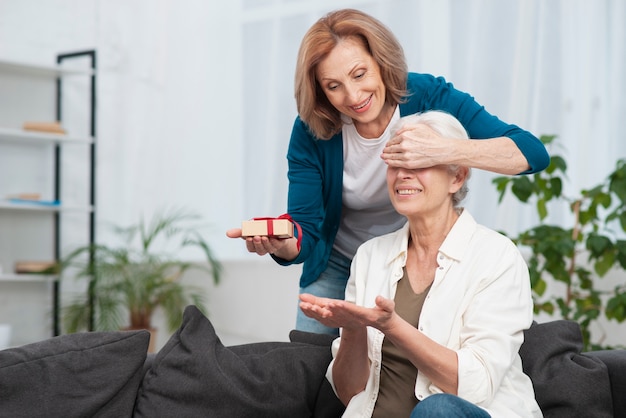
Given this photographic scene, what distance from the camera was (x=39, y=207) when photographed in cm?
474

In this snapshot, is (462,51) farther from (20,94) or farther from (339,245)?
(20,94)

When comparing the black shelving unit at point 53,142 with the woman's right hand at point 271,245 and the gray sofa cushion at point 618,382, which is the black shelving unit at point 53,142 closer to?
the woman's right hand at point 271,245

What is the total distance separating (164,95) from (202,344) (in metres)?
3.53

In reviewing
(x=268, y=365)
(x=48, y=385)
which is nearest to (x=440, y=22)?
(x=268, y=365)

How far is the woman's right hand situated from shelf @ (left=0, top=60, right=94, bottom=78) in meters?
3.17

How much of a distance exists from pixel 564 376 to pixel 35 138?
372 cm

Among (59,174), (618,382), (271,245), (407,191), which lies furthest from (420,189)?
(59,174)

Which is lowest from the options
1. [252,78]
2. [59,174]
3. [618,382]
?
[618,382]

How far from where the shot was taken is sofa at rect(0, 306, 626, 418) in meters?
1.82

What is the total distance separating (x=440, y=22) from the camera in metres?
4.00

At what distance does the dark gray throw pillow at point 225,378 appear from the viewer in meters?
1.96

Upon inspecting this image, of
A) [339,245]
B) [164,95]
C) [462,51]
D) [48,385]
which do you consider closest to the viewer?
[48,385]

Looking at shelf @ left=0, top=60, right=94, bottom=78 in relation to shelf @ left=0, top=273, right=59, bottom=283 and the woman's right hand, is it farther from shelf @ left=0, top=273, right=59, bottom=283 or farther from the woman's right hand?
the woman's right hand

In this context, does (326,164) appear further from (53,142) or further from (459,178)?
(53,142)
